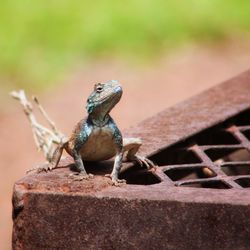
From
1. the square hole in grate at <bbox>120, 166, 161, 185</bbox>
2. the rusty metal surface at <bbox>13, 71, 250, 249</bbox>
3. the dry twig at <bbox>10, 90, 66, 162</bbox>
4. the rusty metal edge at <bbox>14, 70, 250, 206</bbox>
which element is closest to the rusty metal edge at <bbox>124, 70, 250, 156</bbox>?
the rusty metal edge at <bbox>14, 70, 250, 206</bbox>

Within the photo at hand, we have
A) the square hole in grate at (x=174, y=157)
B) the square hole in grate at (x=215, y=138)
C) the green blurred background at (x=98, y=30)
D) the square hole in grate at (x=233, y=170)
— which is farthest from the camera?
the green blurred background at (x=98, y=30)

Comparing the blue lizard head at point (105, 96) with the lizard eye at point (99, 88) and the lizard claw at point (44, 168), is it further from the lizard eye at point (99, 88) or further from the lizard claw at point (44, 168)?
the lizard claw at point (44, 168)

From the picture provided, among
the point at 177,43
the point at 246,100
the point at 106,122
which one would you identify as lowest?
the point at 177,43

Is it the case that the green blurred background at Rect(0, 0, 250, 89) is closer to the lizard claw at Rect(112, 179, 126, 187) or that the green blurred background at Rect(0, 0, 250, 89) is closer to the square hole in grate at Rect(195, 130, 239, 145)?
the square hole in grate at Rect(195, 130, 239, 145)

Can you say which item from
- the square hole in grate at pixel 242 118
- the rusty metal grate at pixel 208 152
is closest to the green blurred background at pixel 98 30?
the square hole in grate at pixel 242 118

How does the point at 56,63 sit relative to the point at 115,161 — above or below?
below

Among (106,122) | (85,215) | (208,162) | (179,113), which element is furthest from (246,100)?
(85,215)

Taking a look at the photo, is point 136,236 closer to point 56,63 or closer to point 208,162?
point 208,162
